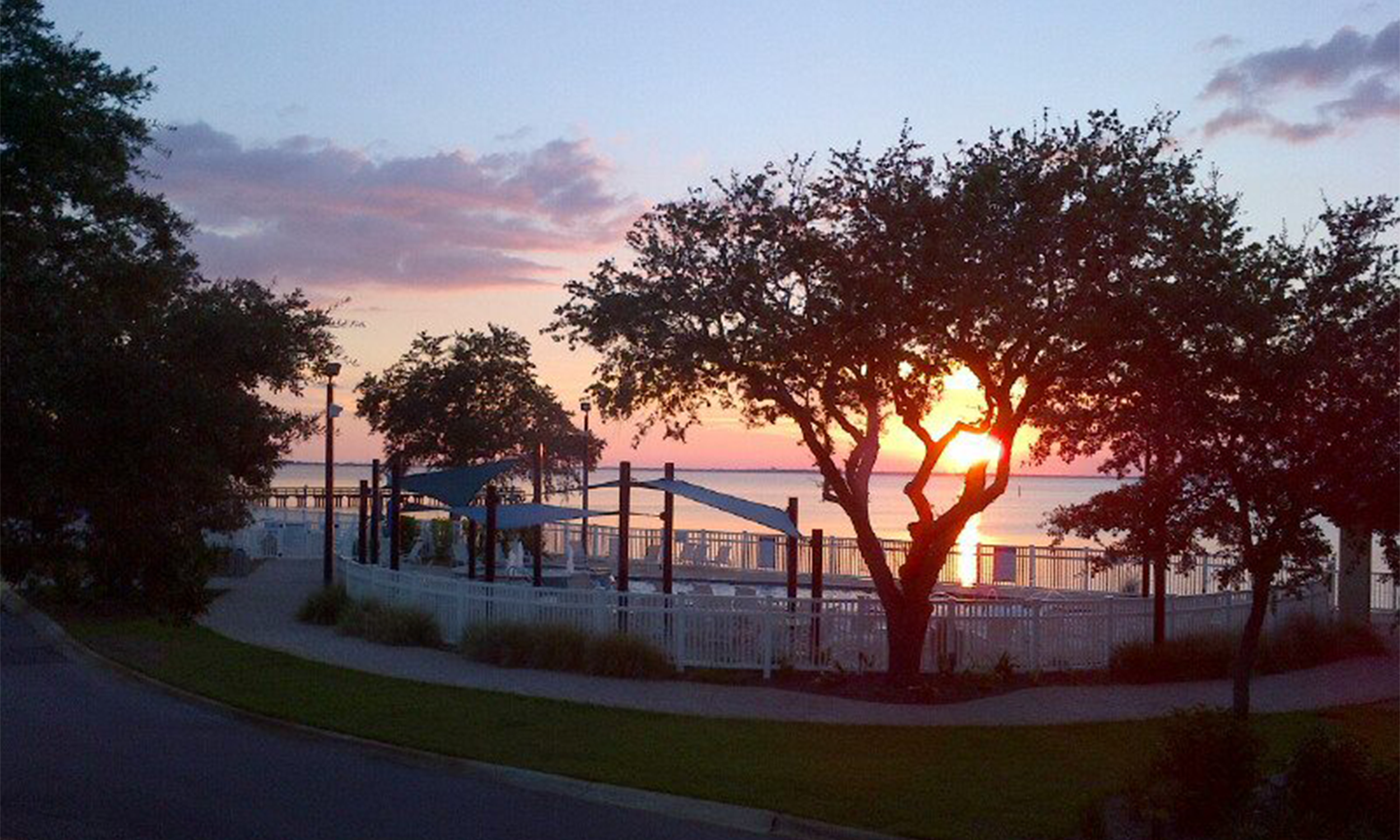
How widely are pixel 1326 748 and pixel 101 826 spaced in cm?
841

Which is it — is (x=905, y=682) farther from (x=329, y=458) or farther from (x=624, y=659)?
(x=329, y=458)

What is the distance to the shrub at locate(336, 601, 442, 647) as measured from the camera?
906 inches

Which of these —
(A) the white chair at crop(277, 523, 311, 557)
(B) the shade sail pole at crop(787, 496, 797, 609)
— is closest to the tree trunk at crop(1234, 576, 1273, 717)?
(B) the shade sail pole at crop(787, 496, 797, 609)

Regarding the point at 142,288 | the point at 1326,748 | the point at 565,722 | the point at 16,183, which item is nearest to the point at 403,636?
the point at 565,722

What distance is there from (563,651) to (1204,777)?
11157mm

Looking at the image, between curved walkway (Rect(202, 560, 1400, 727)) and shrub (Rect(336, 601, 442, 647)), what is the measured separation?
0.30m

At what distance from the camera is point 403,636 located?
75.5 feet

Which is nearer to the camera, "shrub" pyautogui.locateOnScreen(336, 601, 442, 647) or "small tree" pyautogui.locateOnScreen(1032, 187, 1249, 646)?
"small tree" pyautogui.locateOnScreen(1032, 187, 1249, 646)

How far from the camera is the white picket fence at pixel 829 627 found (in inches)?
802

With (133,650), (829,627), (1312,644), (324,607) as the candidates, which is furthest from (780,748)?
Answer: (324,607)

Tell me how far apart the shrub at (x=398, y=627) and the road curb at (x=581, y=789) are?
17.1ft

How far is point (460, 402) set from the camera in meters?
43.6

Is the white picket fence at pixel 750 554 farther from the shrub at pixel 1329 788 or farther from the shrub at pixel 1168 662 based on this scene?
the shrub at pixel 1329 788

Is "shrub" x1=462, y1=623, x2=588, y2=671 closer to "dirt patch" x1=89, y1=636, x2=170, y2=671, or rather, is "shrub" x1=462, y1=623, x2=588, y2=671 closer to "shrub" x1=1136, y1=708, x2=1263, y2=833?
"dirt patch" x1=89, y1=636, x2=170, y2=671
